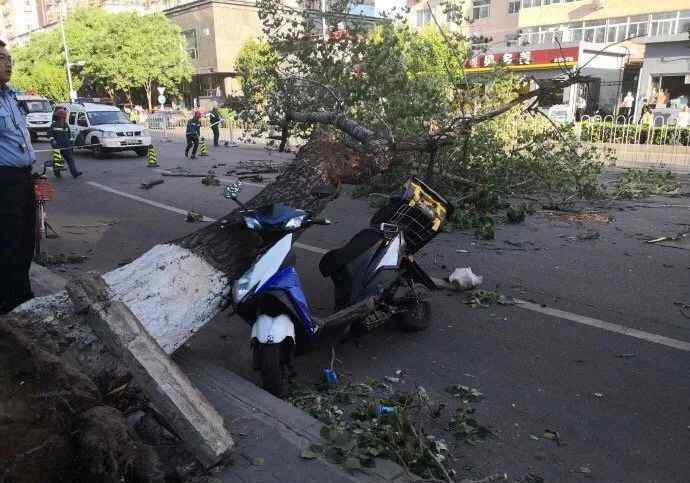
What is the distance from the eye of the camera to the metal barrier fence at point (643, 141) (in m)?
14.9

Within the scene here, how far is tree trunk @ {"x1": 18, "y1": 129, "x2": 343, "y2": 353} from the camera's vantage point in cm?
342

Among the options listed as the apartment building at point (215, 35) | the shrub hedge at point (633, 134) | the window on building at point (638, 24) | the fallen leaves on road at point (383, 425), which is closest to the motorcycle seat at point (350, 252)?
the fallen leaves on road at point (383, 425)

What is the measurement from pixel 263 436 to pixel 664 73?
32448mm

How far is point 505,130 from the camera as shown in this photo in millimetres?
11133

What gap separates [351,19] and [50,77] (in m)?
47.6

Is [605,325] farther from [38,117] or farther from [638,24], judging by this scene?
[638,24]

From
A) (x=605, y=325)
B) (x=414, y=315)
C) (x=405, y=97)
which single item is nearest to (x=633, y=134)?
(x=405, y=97)

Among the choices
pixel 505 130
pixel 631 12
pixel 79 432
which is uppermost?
pixel 631 12

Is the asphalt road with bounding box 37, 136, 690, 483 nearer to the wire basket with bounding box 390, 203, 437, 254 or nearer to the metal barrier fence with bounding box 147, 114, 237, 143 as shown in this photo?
the wire basket with bounding box 390, 203, 437, 254

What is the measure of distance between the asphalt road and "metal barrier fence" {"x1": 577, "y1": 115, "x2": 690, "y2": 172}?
7.20 metres

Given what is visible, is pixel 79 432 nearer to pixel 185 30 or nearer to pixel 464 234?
pixel 464 234

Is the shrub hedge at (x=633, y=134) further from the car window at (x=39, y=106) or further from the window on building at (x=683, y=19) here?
the car window at (x=39, y=106)

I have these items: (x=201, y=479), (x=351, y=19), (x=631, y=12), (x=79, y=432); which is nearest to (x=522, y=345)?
(x=201, y=479)

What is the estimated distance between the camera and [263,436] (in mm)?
2951
